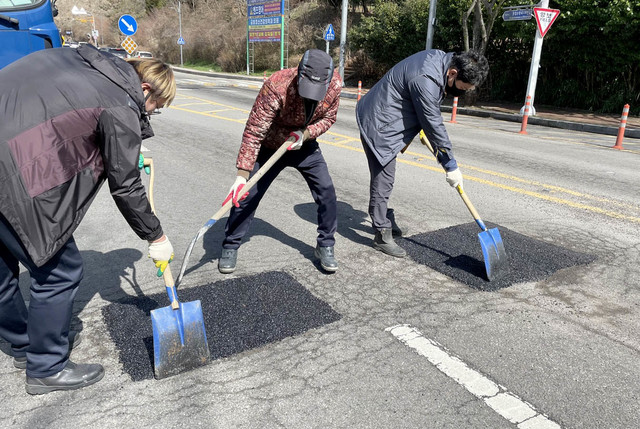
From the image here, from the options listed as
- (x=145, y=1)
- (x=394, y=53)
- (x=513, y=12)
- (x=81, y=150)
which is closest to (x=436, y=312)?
(x=81, y=150)

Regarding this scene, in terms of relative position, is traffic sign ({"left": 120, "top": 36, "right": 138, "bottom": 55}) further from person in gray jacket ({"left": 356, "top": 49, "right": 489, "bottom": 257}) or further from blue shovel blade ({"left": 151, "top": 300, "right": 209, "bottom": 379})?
blue shovel blade ({"left": 151, "top": 300, "right": 209, "bottom": 379})

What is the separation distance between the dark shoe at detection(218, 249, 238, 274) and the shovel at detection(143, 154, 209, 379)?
3.83 ft

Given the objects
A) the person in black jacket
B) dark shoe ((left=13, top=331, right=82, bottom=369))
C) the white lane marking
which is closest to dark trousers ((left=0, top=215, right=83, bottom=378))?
the person in black jacket

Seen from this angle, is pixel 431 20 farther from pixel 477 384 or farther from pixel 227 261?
pixel 477 384

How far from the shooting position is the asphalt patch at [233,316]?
8.97ft

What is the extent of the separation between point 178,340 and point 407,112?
2.54 meters

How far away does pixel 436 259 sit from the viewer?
4.04m

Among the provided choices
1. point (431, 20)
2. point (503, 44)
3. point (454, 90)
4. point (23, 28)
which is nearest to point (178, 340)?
point (454, 90)

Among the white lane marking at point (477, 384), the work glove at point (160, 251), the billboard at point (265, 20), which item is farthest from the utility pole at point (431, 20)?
the work glove at point (160, 251)

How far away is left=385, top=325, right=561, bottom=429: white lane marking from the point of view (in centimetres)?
226

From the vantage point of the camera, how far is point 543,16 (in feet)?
44.4

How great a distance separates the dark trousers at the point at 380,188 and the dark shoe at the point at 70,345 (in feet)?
7.59

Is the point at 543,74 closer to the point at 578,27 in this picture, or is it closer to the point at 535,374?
the point at 578,27

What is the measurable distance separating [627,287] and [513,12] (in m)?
13.0
